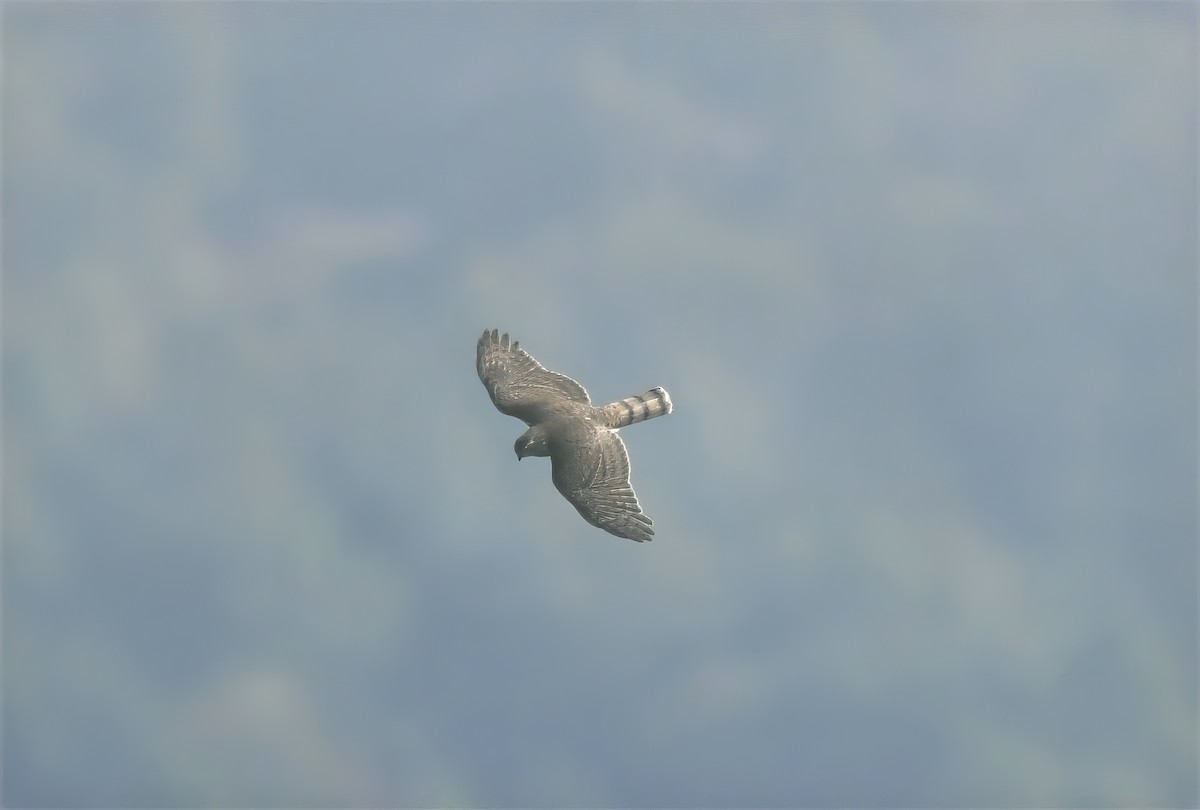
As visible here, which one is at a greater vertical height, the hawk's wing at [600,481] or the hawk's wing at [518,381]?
the hawk's wing at [518,381]

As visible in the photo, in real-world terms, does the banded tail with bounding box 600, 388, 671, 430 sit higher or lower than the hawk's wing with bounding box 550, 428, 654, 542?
higher

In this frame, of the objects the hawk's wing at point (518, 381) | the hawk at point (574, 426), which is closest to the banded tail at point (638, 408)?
the hawk at point (574, 426)

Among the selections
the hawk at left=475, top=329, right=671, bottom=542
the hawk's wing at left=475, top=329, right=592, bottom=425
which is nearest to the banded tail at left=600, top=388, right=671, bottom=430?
the hawk at left=475, top=329, right=671, bottom=542

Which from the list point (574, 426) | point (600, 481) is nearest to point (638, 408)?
point (574, 426)

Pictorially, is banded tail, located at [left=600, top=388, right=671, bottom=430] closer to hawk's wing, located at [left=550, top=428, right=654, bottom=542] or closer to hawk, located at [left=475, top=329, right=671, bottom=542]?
hawk, located at [left=475, top=329, right=671, bottom=542]

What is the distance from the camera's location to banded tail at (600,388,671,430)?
40.2 m

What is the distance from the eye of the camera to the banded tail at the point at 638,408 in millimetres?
40188

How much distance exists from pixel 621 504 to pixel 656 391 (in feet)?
18.2

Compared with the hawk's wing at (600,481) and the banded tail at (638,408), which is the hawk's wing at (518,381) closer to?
the banded tail at (638,408)

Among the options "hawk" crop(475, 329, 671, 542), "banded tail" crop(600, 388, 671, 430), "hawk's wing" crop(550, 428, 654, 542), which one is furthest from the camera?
"banded tail" crop(600, 388, 671, 430)

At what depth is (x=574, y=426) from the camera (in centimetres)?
3897

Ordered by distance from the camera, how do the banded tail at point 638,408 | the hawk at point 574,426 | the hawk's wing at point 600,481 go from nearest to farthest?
1. the hawk's wing at point 600,481
2. the hawk at point 574,426
3. the banded tail at point 638,408

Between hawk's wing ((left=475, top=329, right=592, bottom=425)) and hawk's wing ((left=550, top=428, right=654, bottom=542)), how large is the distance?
204 cm

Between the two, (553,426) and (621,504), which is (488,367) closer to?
(553,426)
